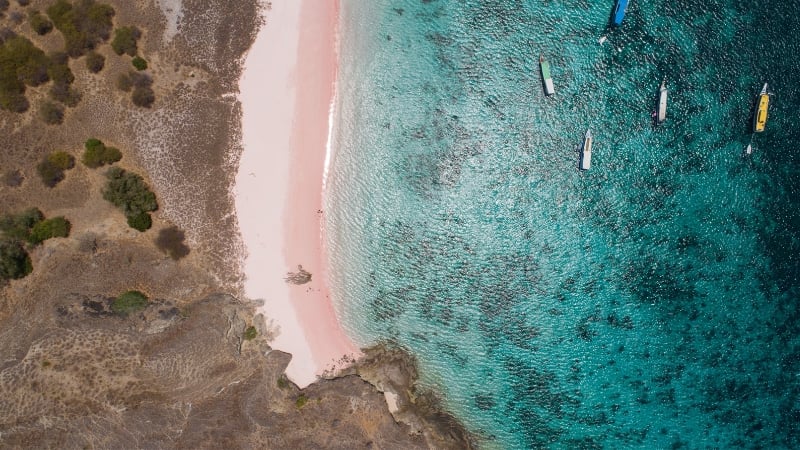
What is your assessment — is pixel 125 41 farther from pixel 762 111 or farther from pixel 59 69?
pixel 762 111

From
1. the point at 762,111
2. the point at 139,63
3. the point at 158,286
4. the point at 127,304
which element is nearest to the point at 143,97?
the point at 139,63

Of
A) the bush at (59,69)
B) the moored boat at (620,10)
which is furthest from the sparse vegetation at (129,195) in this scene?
the moored boat at (620,10)

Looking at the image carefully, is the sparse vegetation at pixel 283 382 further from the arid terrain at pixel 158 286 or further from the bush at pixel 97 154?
the bush at pixel 97 154

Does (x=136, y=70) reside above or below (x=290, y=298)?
above

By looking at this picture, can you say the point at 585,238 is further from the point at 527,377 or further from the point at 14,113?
the point at 14,113

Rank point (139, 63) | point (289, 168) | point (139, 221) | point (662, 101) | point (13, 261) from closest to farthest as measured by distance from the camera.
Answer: point (13, 261)
point (139, 221)
point (139, 63)
point (289, 168)
point (662, 101)

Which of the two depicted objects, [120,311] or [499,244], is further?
[499,244]

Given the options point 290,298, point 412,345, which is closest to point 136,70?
point 290,298
